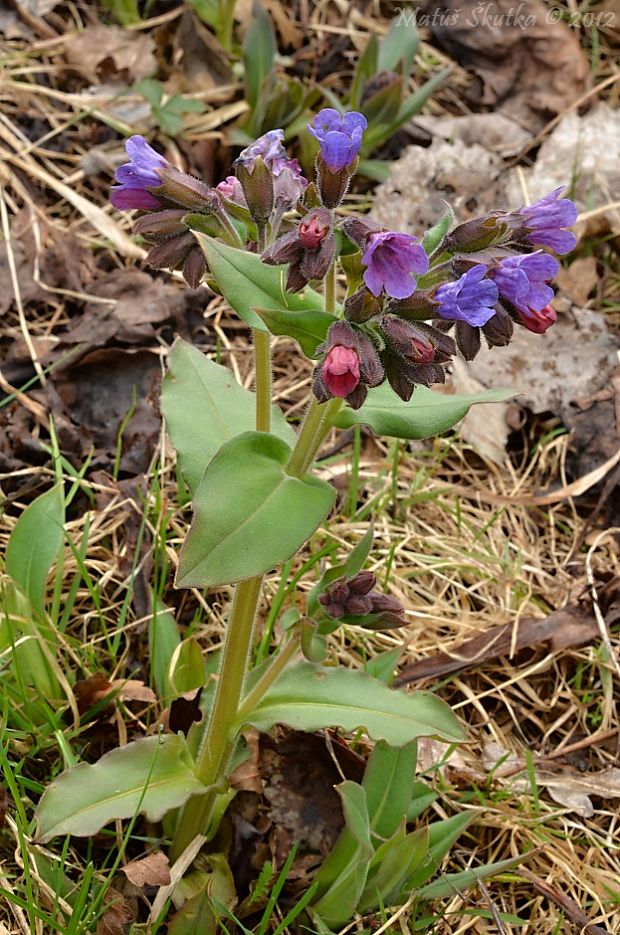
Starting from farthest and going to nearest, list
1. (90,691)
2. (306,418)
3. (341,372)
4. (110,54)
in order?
(110,54), (90,691), (306,418), (341,372)

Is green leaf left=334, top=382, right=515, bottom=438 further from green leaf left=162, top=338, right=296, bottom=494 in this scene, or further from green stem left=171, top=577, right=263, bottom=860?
green stem left=171, top=577, right=263, bottom=860

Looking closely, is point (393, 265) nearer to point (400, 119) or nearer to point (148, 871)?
point (148, 871)

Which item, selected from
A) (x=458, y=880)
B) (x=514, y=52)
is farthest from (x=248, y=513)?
(x=514, y=52)

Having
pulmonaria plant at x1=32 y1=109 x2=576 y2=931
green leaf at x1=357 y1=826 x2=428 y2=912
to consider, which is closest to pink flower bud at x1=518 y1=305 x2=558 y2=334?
pulmonaria plant at x1=32 y1=109 x2=576 y2=931

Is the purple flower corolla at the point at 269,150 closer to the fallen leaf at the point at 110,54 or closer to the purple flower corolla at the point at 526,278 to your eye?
the purple flower corolla at the point at 526,278

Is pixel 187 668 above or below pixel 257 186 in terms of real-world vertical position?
below

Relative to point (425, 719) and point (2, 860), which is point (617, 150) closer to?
point (425, 719)
